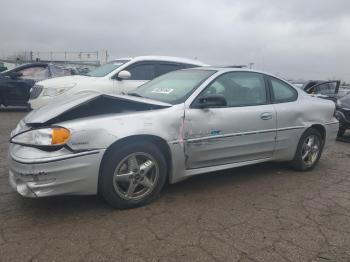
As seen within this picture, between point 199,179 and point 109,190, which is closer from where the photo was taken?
point 109,190

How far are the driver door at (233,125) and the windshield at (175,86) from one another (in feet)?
0.55

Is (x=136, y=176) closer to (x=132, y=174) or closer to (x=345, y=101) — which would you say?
(x=132, y=174)

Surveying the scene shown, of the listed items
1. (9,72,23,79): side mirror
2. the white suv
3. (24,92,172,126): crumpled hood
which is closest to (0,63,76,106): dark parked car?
(9,72,23,79): side mirror

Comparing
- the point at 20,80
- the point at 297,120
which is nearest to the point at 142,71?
the point at 297,120

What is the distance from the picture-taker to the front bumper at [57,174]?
2.85m

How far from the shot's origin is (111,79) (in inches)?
283

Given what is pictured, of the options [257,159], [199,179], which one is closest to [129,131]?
Answer: [199,179]

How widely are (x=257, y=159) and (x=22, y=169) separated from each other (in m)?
2.68

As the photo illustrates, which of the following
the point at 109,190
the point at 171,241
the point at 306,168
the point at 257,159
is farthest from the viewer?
the point at 306,168

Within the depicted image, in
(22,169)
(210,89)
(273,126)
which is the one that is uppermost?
(210,89)

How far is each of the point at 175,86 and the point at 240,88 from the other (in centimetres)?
81

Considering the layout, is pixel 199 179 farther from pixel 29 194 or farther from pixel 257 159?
pixel 29 194

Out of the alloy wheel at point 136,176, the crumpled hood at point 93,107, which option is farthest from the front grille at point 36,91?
the alloy wheel at point 136,176

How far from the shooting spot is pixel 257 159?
4285 mm
